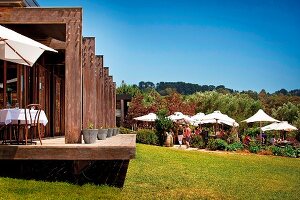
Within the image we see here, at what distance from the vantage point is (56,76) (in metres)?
17.0

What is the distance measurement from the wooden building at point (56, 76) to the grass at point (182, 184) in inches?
24.5

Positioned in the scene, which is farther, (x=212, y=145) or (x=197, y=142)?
(x=197, y=142)

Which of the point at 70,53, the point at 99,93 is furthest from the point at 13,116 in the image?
the point at 99,93

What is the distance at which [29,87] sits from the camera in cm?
1302

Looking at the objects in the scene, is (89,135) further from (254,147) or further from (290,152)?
(254,147)

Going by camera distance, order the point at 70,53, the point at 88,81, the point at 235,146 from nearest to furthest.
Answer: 1. the point at 70,53
2. the point at 88,81
3. the point at 235,146

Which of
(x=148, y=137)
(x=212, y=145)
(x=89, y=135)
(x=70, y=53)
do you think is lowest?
(x=212, y=145)

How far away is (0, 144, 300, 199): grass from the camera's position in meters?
7.88

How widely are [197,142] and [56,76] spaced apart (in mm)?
14540

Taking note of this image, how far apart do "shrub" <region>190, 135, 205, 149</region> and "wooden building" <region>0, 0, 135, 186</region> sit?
13919mm

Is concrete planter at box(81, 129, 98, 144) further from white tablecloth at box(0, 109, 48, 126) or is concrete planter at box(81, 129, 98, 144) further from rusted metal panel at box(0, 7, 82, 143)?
white tablecloth at box(0, 109, 48, 126)

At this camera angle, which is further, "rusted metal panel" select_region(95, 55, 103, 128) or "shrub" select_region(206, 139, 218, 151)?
"shrub" select_region(206, 139, 218, 151)

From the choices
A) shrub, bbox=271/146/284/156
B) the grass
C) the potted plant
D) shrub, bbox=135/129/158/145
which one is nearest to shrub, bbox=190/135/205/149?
shrub, bbox=135/129/158/145

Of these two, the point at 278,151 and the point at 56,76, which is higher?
the point at 56,76
